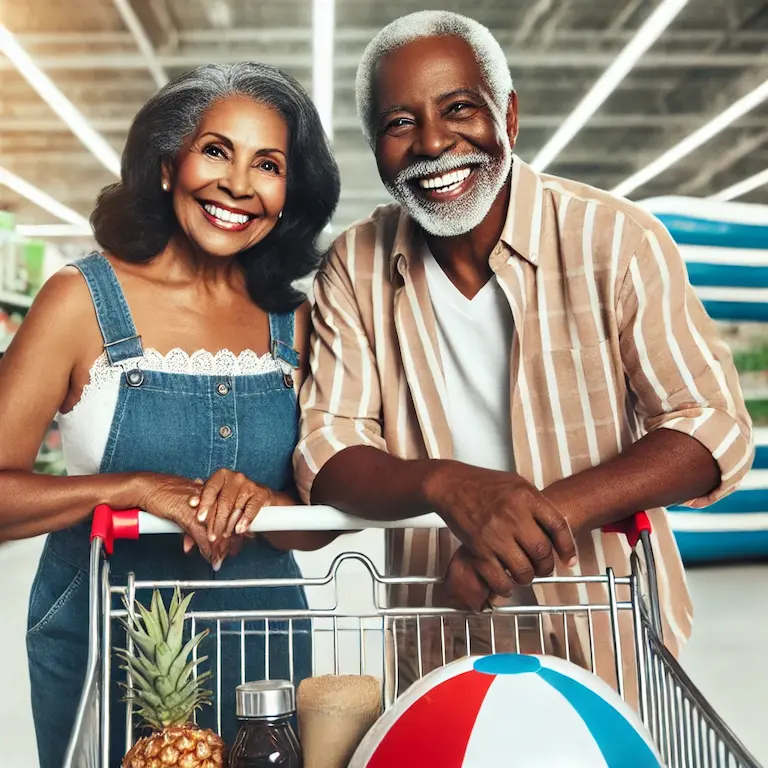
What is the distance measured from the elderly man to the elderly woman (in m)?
0.13

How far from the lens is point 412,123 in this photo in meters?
1.77

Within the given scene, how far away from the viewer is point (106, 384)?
5.76ft

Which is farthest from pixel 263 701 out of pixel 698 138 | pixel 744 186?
pixel 744 186

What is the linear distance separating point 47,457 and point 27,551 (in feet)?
2.40

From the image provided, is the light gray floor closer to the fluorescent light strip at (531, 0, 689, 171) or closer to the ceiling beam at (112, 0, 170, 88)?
the ceiling beam at (112, 0, 170, 88)

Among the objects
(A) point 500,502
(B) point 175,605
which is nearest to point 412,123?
(A) point 500,502

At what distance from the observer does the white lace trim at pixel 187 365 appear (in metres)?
1.76

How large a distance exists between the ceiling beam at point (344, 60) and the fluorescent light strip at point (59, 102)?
6.0 inches

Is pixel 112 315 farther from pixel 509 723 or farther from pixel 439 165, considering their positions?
pixel 509 723

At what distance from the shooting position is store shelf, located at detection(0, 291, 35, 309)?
666cm

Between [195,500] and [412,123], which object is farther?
[412,123]

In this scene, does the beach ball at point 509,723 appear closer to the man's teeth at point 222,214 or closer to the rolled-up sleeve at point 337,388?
the rolled-up sleeve at point 337,388

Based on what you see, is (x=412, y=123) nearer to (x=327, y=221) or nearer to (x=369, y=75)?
(x=369, y=75)

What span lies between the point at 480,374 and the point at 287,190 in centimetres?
56
